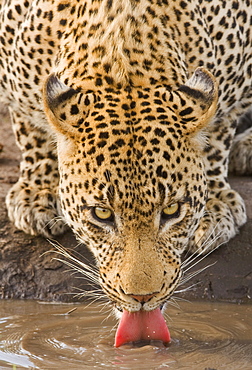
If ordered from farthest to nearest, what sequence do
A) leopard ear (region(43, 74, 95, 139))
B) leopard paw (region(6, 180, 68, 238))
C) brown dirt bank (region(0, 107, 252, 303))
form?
1. leopard paw (region(6, 180, 68, 238))
2. brown dirt bank (region(0, 107, 252, 303))
3. leopard ear (region(43, 74, 95, 139))

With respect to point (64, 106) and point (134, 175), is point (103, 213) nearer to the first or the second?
point (134, 175)

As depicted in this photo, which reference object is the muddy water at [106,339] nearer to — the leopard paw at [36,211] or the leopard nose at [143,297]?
the leopard nose at [143,297]

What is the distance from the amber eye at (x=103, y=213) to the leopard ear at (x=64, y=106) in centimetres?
54

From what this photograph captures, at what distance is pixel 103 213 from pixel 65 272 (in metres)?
1.75

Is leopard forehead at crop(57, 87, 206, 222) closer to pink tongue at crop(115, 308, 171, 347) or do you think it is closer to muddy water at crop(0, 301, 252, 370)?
pink tongue at crop(115, 308, 171, 347)

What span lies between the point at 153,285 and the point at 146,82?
5.15ft

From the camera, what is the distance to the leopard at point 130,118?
559cm

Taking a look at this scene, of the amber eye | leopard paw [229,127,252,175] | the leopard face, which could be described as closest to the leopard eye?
the leopard face

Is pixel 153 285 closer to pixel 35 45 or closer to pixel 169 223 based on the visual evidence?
pixel 169 223

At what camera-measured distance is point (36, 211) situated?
749 cm

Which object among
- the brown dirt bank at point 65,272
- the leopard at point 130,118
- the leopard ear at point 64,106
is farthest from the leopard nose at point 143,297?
the brown dirt bank at point 65,272

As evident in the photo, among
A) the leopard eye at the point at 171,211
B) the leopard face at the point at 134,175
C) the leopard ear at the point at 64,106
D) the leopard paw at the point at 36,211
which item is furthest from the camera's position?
the leopard paw at the point at 36,211

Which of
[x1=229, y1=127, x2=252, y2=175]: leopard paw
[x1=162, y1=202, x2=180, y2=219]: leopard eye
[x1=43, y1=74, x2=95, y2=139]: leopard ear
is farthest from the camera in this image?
[x1=229, y1=127, x2=252, y2=175]: leopard paw

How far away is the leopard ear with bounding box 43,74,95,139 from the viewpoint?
5.83 metres
